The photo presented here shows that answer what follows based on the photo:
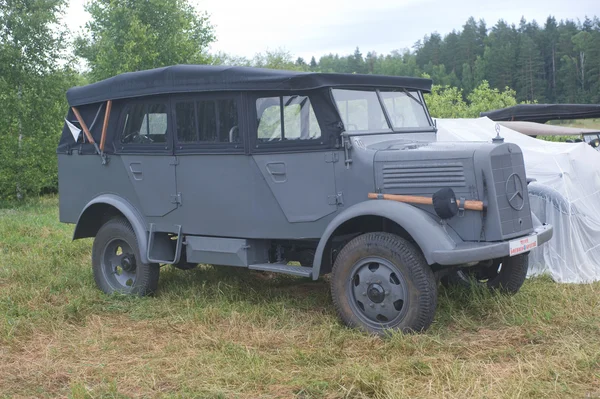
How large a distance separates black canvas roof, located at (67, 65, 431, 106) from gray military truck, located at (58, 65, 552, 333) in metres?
0.01

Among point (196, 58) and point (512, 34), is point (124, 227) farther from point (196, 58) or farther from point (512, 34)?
point (512, 34)

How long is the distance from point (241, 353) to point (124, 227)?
2.73 meters

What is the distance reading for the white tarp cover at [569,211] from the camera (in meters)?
8.10

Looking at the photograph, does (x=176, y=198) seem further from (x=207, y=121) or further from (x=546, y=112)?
(x=546, y=112)

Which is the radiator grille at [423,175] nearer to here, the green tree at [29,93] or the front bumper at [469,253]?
the front bumper at [469,253]

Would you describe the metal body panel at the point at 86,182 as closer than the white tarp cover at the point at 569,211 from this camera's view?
Yes

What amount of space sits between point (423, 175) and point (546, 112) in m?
14.1

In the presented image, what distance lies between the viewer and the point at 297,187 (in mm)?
6238

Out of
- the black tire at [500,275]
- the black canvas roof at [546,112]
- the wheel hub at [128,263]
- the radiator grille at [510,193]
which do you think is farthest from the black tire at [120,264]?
the black canvas roof at [546,112]

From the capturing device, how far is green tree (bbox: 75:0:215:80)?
23.8 m

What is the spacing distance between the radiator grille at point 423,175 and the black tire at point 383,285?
460 mm

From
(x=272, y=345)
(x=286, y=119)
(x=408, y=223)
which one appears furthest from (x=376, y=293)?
(x=286, y=119)

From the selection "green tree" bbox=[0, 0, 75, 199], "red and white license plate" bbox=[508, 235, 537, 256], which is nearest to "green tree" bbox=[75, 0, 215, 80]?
"green tree" bbox=[0, 0, 75, 199]

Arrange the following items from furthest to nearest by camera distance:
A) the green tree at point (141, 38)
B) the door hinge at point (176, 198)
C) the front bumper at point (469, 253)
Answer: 1. the green tree at point (141, 38)
2. the door hinge at point (176, 198)
3. the front bumper at point (469, 253)
